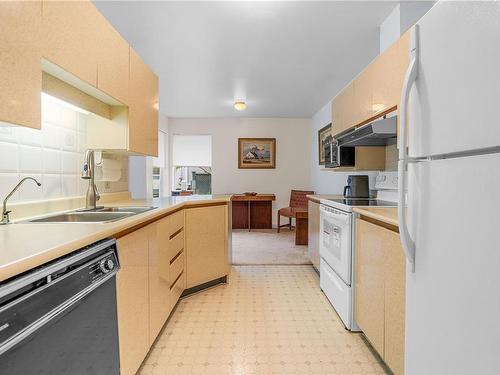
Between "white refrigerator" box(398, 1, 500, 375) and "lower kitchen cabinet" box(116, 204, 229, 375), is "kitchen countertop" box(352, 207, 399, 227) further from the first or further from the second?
"lower kitchen cabinet" box(116, 204, 229, 375)

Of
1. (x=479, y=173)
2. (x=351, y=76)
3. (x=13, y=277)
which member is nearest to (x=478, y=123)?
(x=479, y=173)

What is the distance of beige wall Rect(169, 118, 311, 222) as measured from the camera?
6.03 metres

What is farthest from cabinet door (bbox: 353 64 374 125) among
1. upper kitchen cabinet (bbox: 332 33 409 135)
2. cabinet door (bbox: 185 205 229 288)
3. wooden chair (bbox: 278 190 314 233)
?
wooden chair (bbox: 278 190 314 233)

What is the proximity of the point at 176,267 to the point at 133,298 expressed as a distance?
32.2 inches

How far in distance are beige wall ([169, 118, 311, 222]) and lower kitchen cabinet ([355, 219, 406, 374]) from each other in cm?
423

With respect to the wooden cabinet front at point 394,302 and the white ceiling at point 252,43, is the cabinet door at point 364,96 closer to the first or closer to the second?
the white ceiling at point 252,43

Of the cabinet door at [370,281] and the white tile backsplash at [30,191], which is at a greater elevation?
the white tile backsplash at [30,191]

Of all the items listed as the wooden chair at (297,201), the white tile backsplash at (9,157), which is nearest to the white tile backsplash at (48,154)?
the white tile backsplash at (9,157)

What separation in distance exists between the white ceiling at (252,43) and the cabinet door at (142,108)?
1.59ft

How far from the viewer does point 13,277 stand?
0.68 metres

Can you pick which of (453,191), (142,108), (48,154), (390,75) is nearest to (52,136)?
(48,154)

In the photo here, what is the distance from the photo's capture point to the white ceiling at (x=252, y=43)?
2.15 metres

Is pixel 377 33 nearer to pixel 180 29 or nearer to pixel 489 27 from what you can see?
A: pixel 180 29

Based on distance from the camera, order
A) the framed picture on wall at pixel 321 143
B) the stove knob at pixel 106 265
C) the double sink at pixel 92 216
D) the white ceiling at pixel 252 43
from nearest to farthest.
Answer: the stove knob at pixel 106 265 < the double sink at pixel 92 216 < the white ceiling at pixel 252 43 < the framed picture on wall at pixel 321 143
